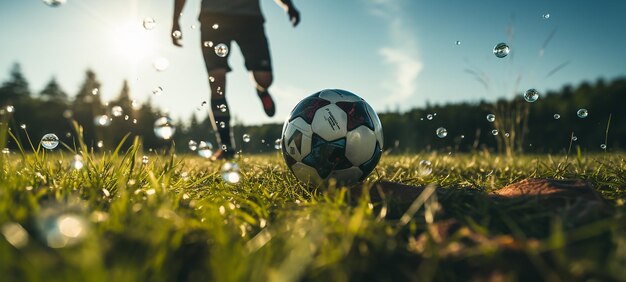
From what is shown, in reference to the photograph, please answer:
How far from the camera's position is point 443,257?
48.8 inches

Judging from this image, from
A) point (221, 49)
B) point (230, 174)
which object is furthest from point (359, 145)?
point (221, 49)

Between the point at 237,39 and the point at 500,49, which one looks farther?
the point at 237,39

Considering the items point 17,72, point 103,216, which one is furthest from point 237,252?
point 17,72

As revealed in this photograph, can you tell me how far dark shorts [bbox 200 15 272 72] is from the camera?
5.27 m

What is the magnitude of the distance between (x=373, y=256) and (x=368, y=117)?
5.40ft

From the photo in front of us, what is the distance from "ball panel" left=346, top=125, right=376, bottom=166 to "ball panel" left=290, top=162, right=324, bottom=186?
0.27 meters

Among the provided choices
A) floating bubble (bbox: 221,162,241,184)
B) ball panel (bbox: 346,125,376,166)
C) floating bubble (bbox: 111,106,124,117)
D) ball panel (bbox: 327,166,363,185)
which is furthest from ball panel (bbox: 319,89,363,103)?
floating bubble (bbox: 111,106,124,117)

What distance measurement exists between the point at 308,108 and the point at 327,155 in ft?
1.32

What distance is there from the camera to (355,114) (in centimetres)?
277

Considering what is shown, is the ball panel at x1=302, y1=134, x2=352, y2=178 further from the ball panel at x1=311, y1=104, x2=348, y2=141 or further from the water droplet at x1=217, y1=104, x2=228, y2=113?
the water droplet at x1=217, y1=104, x2=228, y2=113

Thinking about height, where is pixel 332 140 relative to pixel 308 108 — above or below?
below

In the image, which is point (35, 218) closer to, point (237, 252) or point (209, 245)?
point (209, 245)

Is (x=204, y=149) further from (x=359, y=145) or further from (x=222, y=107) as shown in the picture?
(x=222, y=107)

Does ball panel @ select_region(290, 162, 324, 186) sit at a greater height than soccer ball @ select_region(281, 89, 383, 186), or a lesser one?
lesser
